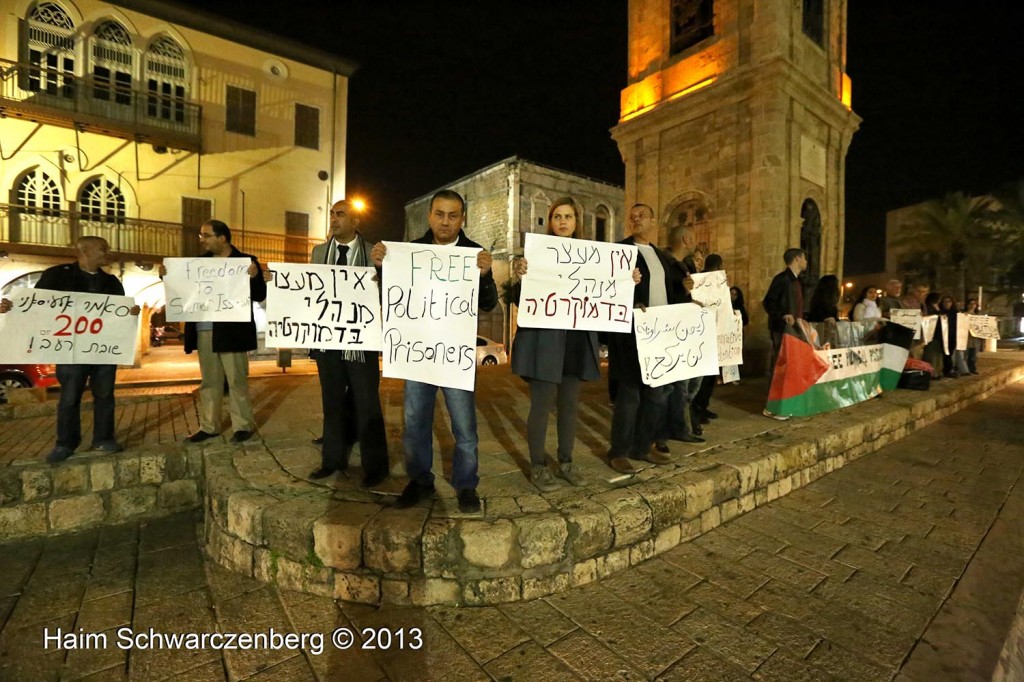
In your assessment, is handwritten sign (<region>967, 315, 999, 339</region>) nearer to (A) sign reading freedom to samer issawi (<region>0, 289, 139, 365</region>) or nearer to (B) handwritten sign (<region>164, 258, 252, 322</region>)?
(B) handwritten sign (<region>164, 258, 252, 322</region>)

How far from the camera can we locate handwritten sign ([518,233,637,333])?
9.91 feet

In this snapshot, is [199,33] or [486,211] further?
[486,211]

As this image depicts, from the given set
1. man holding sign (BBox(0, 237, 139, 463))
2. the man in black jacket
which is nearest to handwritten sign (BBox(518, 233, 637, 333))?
the man in black jacket

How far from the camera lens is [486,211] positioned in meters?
27.2

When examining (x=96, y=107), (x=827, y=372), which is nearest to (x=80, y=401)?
(x=827, y=372)

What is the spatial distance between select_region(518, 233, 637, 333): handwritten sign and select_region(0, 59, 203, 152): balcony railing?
729 inches

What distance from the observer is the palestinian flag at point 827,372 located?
5016mm

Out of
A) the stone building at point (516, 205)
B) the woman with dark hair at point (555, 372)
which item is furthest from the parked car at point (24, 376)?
the stone building at point (516, 205)

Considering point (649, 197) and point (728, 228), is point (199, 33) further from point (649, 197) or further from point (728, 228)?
point (728, 228)

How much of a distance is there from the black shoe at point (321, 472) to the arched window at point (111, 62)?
1913 centimetres

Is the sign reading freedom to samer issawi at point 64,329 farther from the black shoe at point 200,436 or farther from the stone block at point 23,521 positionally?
the stone block at point 23,521

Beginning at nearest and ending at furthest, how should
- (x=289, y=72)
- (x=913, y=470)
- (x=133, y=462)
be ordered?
(x=133, y=462)
(x=913, y=470)
(x=289, y=72)

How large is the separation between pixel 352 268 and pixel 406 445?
1262mm

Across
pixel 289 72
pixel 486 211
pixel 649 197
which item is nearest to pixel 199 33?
pixel 289 72
